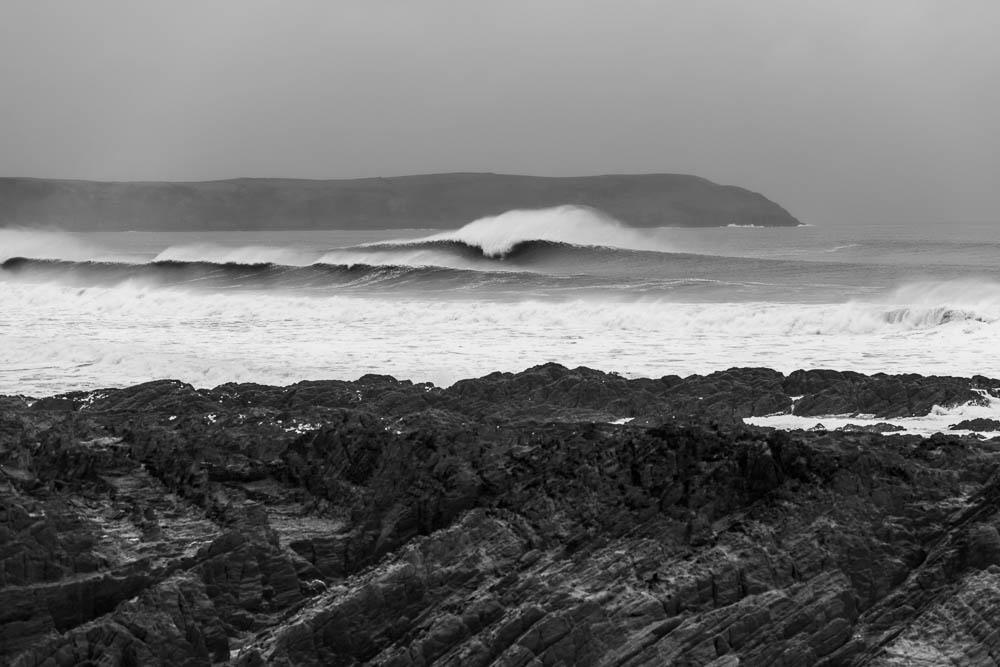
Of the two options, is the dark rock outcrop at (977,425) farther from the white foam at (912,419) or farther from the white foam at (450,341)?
the white foam at (450,341)

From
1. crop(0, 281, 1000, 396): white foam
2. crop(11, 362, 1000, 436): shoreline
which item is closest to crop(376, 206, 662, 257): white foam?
crop(0, 281, 1000, 396): white foam

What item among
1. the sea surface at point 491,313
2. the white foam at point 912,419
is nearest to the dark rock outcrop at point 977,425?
the white foam at point 912,419

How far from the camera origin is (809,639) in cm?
497

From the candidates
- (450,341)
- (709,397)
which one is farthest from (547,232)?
(709,397)

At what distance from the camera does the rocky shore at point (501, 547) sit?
5.05 metres

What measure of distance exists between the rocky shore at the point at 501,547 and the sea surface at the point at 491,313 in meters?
7.06

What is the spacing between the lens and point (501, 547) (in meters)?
5.75

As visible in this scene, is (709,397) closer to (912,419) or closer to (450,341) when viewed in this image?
(912,419)

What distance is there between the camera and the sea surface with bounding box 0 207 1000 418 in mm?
14984

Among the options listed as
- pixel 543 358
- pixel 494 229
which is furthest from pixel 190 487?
pixel 494 229

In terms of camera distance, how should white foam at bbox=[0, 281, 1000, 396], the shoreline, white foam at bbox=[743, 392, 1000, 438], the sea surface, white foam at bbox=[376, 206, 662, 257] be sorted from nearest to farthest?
1. white foam at bbox=[743, 392, 1000, 438]
2. the shoreline
3. white foam at bbox=[0, 281, 1000, 396]
4. the sea surface
5. white foam at bbox=[376, 206, 662, 257]

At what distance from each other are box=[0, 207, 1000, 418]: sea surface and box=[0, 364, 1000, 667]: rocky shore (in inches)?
278

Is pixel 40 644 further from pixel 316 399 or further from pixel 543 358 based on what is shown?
pixel 543 358

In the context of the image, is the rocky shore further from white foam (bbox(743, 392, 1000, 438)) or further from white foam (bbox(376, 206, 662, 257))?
white foam (bbox(376, 206, 662, 257))
